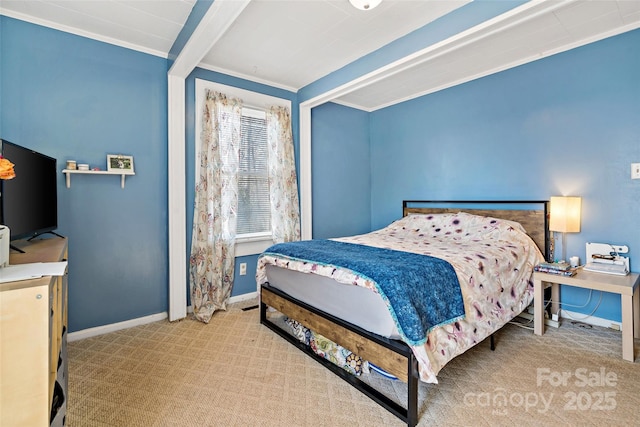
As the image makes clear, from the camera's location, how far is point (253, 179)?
3.42m

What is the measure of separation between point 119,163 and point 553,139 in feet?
12.8

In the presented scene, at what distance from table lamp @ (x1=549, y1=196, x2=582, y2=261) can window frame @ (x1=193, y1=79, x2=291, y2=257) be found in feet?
9.12

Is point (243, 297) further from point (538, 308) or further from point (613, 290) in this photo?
point (613, 290)

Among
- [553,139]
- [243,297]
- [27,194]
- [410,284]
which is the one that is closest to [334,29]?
[410,284]

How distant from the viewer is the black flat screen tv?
56.9 inches

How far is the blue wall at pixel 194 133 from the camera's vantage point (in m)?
2.97

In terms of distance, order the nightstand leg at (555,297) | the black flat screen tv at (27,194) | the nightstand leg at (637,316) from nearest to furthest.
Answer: the black flat screen tv at (27,194), the nightstand leg at (637,316), the nightstand leg at (555,297)

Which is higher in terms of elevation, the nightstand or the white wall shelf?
the white wall shelf

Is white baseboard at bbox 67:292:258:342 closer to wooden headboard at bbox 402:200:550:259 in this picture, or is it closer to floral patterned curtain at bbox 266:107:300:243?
floral patterned curtain at bbox 266:107:300:243

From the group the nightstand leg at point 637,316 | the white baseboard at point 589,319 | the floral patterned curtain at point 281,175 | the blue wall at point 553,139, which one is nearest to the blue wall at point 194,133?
the floral patterned curtain at point 281,175

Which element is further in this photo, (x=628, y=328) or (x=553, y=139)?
(x=553, y=139)

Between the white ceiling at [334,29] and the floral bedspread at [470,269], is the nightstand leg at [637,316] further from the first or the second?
the white ceiling at [334,29]

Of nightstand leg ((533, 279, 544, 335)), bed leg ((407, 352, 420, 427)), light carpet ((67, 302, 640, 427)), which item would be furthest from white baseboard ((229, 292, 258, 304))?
nightstand leg ((533, 279, 544, 335))

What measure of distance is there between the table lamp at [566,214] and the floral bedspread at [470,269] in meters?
0.27
